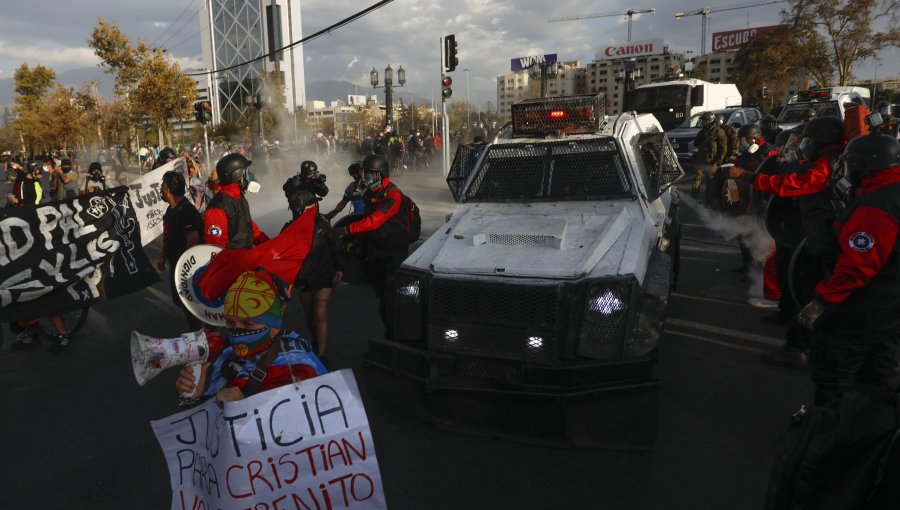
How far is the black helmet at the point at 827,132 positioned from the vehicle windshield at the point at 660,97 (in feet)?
68.5

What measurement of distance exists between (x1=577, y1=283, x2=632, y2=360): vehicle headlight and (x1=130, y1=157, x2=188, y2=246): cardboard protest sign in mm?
6383

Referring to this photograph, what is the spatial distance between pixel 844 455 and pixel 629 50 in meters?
80.1

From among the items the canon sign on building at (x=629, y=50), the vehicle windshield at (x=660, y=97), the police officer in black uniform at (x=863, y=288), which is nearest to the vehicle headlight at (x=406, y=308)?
the police officer in black uniform at (x=863, y=288)

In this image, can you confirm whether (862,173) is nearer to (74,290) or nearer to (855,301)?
(855,301)

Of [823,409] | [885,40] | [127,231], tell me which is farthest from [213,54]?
[823,409]

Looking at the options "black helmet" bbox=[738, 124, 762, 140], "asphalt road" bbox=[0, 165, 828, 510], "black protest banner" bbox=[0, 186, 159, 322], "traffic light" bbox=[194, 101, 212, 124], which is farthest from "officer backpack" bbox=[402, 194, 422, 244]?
"traffic light" bbox=[194, 101, 212, 124]

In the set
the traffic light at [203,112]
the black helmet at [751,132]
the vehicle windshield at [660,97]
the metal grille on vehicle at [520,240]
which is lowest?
the metal grille on vehicle at [520,240]

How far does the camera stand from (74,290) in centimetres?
643

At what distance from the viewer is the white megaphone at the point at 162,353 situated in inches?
94.9

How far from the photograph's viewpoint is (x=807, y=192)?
186 inches

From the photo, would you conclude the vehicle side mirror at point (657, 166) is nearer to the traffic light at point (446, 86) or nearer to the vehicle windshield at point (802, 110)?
the traffic light at point (446, 86)

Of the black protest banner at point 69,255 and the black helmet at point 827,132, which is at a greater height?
the black helmet at point 827,132

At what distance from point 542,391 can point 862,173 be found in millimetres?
2177

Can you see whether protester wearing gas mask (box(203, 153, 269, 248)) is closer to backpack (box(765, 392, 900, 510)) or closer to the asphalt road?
the asphalt road
